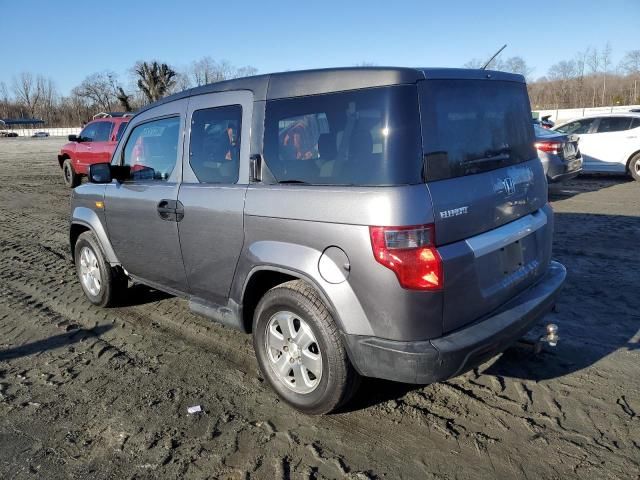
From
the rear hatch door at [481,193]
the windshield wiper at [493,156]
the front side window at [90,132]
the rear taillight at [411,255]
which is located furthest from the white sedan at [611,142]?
the front side window at [90,132]

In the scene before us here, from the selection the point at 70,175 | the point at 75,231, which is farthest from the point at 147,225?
the point at 70,175

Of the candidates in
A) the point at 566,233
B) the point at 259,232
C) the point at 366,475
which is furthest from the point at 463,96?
the point at 566,233

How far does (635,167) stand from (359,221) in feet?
41.4

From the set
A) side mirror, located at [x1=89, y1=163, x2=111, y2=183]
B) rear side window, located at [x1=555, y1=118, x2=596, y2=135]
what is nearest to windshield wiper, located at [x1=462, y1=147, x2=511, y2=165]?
side mirror, located at [x1=89, y1=163, x2=111, y2=183]

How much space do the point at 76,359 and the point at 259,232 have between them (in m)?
2.02

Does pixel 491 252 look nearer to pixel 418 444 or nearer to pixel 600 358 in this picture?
pixel 418 444

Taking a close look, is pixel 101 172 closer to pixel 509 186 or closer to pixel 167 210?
pixel 167 210

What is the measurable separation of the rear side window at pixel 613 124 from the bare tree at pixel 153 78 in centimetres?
5913

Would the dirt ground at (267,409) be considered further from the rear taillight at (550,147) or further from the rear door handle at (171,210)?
the rear taillight at (550,147)

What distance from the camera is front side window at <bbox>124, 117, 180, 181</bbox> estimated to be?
12.8 feet

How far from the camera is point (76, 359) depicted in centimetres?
389

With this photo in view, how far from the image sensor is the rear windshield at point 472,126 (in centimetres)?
260

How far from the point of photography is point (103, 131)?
44.1 ft

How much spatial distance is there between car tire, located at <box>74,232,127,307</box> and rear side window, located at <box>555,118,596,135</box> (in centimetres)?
1248
